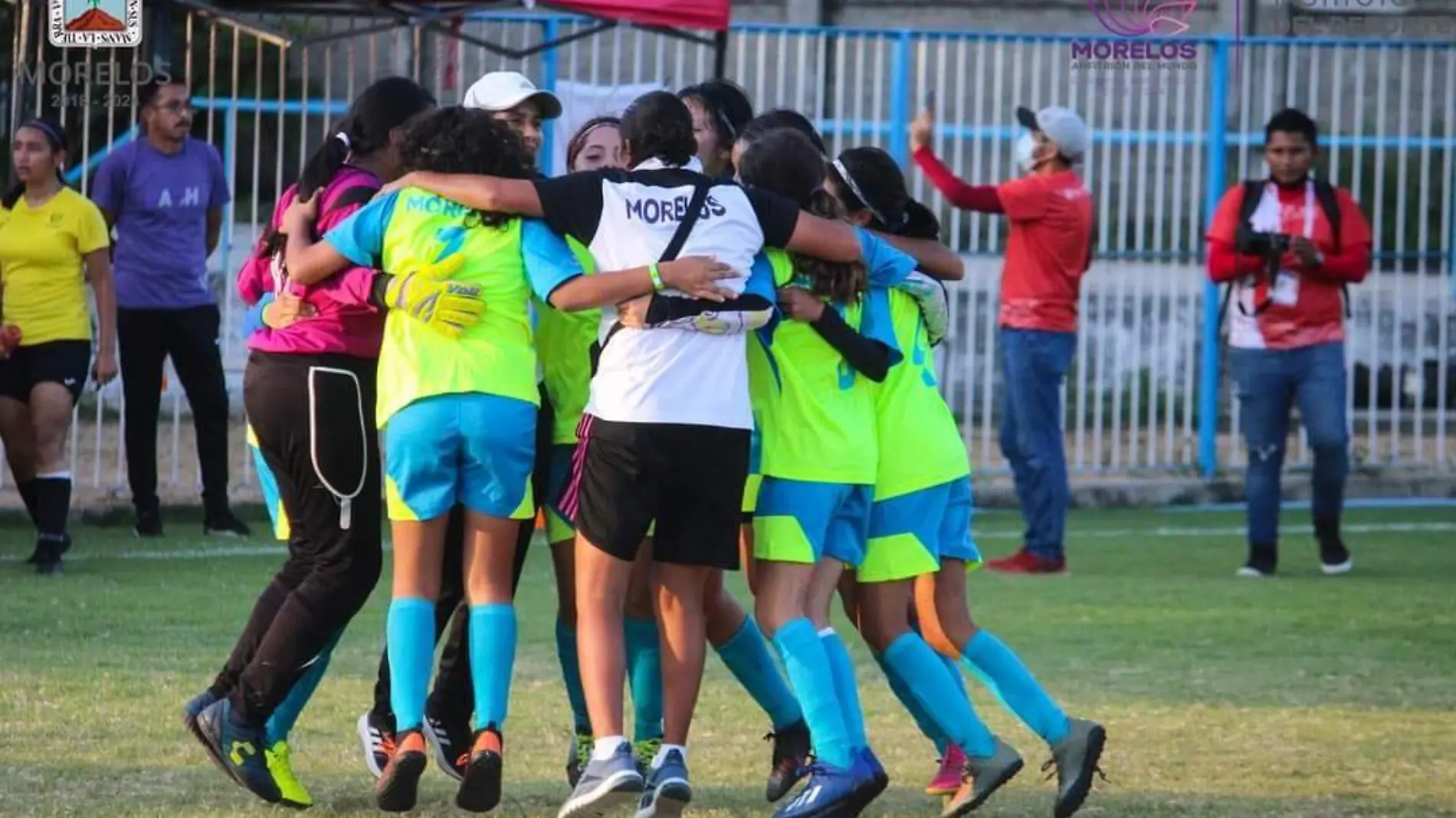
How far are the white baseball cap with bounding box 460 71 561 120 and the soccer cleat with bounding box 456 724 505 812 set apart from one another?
5.63ft

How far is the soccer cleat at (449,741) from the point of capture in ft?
21.3

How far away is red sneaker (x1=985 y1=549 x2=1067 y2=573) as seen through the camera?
11.6 m

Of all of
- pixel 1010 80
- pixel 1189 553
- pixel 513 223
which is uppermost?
pixel 1010 80

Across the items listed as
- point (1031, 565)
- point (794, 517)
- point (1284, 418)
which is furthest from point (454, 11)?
point (794, 517)

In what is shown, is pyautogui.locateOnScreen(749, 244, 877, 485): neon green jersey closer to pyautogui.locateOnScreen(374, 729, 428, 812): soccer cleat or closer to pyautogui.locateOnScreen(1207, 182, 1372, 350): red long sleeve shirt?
pyautogui.locateOnScreen(374, 729, 428, 812): soccer cleat

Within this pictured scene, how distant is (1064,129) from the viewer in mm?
11344

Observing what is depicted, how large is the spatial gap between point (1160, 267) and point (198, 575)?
717cm

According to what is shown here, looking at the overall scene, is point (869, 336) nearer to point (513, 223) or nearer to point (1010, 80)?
point (513, 223)

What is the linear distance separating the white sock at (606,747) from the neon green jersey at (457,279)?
0.86 meters

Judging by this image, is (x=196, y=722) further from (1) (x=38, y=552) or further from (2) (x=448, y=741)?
(1) (x=38, y=552)

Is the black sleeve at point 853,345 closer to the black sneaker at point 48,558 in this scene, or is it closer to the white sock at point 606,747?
the white sock at point 606,747

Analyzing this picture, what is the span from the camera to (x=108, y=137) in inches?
506

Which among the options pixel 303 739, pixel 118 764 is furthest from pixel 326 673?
pixel 118 764

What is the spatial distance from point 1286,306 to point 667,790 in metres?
6.29
